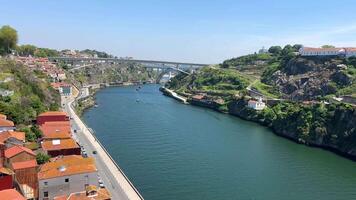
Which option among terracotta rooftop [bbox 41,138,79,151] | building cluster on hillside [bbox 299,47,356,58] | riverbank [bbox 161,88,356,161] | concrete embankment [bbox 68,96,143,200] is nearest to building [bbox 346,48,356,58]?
building cluster on hillside [bbox 299,47,356,58]

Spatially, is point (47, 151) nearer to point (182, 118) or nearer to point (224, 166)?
point (224, 166)

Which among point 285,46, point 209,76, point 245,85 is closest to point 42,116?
point 245,85

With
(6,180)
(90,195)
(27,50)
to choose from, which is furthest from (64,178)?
(27,50)

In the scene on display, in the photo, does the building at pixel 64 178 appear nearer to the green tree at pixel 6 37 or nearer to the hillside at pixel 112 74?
the green tree at pixel 6 37

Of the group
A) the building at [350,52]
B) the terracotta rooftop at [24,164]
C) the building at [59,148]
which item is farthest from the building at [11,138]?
the building at [350,52]

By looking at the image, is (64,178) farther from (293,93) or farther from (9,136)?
(293,93)

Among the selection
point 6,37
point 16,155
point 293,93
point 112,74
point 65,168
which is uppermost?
point 6,37

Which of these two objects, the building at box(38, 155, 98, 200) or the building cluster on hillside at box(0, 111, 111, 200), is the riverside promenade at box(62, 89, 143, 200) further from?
the building at box(38, 155, 98, 200)
